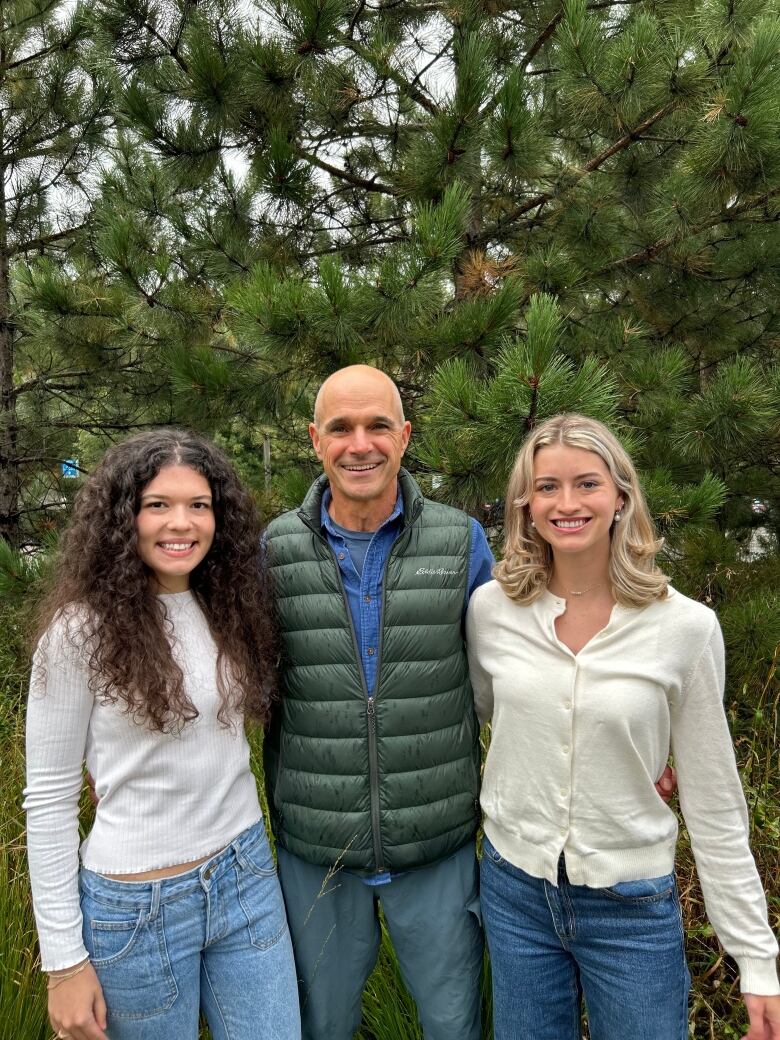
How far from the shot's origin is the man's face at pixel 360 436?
1722 millimetres

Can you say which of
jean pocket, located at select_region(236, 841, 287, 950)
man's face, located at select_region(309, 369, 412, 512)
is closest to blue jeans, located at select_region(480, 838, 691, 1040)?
jean pocket, located at select_region(236, 841, 287, 950)

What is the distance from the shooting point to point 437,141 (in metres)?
2.89

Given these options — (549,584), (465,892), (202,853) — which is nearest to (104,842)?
(202,853)

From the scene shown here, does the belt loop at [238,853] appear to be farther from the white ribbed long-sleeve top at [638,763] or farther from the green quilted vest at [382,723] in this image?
the white ribbed long-sleeve top at [638,763]

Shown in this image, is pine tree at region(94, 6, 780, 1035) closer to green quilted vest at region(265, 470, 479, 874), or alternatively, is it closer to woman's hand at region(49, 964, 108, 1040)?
green quilted vest at region(265, 470, 479, 874)

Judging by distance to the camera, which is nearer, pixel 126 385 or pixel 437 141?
pixel 437 141

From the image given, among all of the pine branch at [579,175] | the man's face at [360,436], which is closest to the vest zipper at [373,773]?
the man's face at [360,436]

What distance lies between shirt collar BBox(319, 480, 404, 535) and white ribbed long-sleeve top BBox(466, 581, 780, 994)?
0.50 m

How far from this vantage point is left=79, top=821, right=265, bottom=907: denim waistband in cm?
137

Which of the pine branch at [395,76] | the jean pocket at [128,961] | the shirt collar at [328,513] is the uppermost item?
the pine branch at [395,76]

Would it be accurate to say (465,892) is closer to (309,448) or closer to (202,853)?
(202,853)

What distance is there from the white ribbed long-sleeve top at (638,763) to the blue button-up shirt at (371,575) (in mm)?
361

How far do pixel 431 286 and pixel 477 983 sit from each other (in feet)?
7.41

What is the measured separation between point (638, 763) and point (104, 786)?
1.11m
